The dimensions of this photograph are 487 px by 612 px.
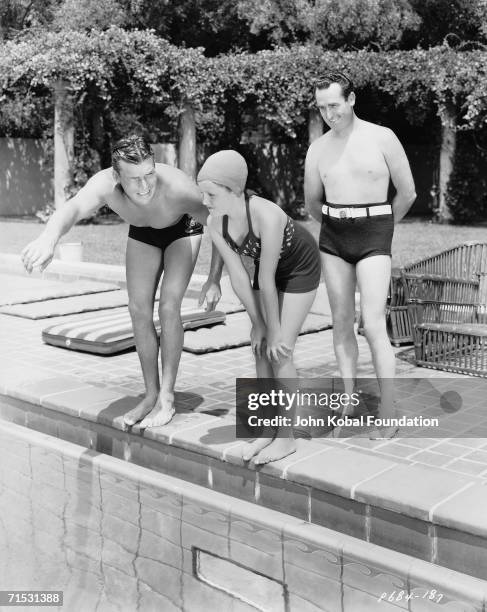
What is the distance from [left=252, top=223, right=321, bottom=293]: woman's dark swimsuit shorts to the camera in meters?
3.46

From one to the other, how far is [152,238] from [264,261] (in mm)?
820

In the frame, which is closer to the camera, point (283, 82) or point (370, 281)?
point (370, 281)

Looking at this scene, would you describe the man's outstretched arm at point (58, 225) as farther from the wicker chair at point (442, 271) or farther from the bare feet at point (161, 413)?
the wicker chair at point (442, 271)

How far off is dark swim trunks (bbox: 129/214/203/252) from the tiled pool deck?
876 mm

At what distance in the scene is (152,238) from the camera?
3912 mm

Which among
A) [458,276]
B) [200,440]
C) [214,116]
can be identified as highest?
[214,116]

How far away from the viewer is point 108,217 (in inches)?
712

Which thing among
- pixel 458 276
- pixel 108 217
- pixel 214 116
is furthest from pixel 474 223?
pixel 458 276

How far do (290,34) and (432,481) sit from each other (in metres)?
16.4

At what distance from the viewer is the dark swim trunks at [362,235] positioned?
3656 millimetres

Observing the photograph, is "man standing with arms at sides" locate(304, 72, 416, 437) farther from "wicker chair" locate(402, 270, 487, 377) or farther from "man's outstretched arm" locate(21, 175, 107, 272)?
"wicker chair" locate(402, 270, 487, 377)

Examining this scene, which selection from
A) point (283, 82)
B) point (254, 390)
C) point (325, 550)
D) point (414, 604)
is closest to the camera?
point (414, 604)

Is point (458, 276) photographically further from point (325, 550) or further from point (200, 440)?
point (325, 550)

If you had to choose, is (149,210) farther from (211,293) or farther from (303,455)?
(303,455)
